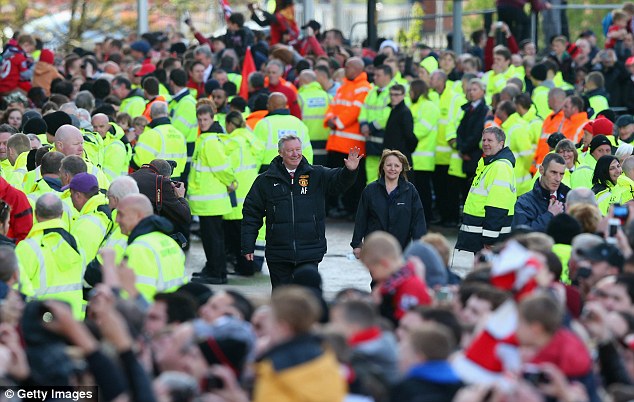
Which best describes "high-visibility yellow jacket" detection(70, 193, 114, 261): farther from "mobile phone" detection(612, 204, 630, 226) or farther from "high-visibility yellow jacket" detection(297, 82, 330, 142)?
"high-visibility yellow jacket" detection(297, 82, 330, 142)

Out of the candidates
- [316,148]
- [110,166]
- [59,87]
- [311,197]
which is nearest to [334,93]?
[316,148]

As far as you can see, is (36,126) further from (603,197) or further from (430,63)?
(430,63)

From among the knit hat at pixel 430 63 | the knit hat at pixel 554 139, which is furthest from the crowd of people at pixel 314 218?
the knit hat at pixel 430 63

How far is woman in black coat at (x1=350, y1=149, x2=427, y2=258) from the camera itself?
12.4 m

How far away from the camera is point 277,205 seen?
12.5 meters

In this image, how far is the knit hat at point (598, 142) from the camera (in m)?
13.8

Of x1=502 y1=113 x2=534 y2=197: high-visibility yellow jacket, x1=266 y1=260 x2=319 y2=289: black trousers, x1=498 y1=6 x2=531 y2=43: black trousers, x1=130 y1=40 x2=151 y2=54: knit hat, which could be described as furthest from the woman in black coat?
x1=498 y1=6 x2=531 y2=43: black trousers

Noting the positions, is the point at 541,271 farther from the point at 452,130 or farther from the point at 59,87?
the point at 59,87

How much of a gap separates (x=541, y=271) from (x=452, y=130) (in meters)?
9.85

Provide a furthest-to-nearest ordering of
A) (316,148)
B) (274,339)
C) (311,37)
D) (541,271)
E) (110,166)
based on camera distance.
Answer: (311,37) → (316,148) → (110,166) → (541,271) → (274,339)

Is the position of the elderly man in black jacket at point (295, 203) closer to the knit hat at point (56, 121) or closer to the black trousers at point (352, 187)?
the knit hat at point (56, 121)

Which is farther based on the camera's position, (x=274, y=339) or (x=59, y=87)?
(x=59, y=87)

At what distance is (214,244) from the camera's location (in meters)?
14.9

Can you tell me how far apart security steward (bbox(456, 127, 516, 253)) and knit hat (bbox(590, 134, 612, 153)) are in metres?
1.22
